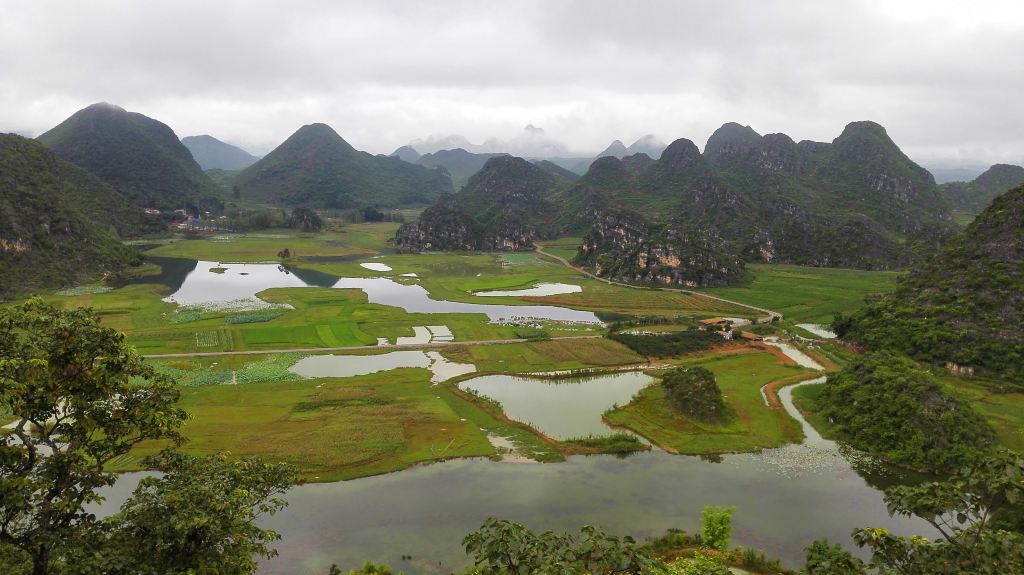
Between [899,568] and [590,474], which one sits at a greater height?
[899,568]

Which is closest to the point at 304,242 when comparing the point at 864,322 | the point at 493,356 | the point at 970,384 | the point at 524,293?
the point at 524,293

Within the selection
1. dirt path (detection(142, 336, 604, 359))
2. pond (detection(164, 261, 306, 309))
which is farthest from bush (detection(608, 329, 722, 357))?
pond (detection(164, 261, 306, 309))

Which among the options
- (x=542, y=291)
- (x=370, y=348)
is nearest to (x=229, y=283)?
(x=370, y=348)

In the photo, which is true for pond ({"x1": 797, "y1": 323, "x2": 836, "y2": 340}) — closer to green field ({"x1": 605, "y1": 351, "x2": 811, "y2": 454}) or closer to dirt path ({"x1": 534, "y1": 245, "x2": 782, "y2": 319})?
dirt path ({"x1": 534, "y1": 245, "x2": 782, "y2": 319})

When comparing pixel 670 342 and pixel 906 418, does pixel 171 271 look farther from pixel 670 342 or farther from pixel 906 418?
pixel 906 418

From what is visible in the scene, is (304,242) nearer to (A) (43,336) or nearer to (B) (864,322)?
(B) (864,322)

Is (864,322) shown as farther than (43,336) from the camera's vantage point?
Yes

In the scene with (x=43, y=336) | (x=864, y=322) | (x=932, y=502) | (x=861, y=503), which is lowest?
(x=861, y=503)
